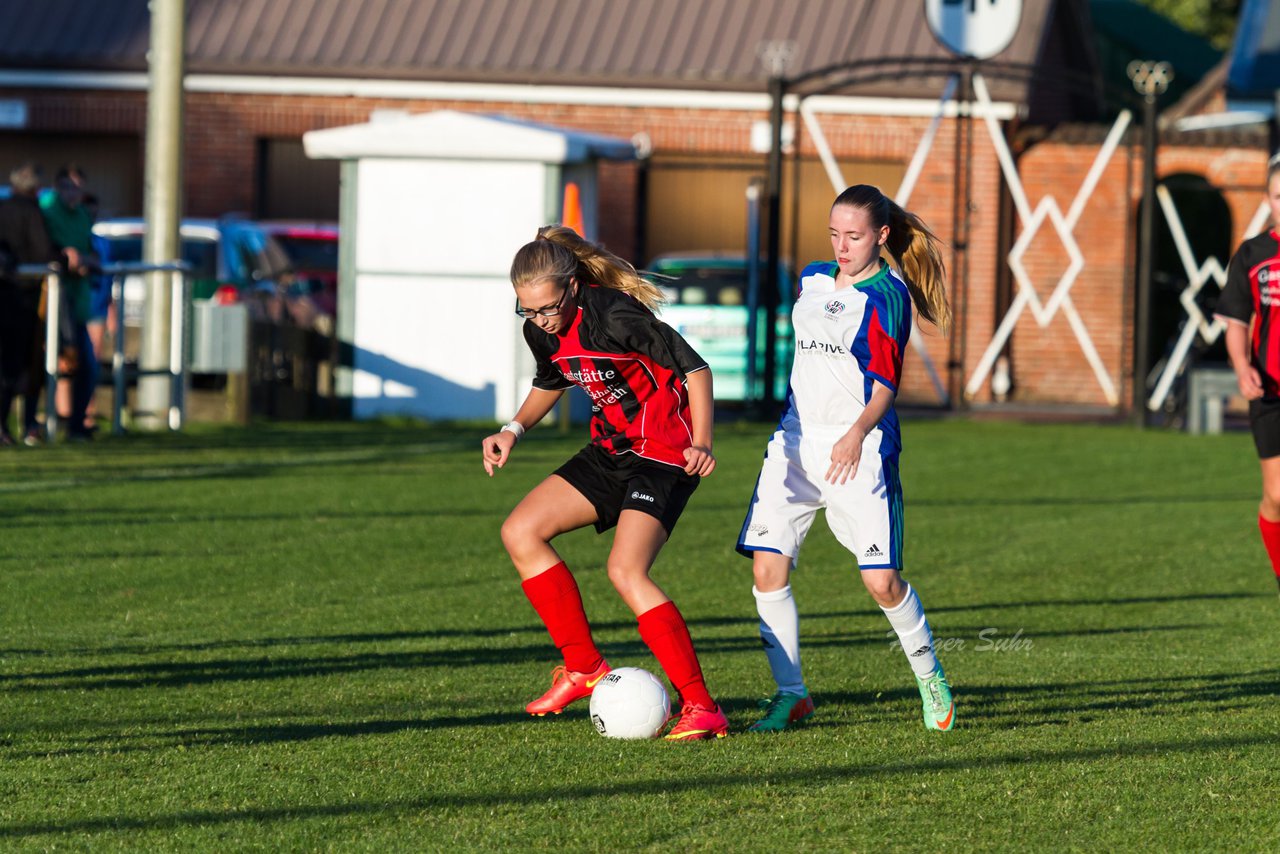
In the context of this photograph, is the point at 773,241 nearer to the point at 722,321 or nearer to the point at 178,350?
the point at 722,321

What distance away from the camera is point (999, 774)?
5344mm

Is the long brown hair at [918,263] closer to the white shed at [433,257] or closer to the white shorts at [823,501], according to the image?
the white shorts at [823,501]

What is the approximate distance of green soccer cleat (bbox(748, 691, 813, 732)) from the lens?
5.95m

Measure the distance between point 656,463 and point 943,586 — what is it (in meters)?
3.67

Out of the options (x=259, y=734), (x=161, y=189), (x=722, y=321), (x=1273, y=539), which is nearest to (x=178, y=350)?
(x=161, y=189)

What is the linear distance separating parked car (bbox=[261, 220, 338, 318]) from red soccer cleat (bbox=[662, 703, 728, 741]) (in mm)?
16486

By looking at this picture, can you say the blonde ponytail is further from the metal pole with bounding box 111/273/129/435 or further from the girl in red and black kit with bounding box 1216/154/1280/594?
the metal pole with bounding box 111/273/129/435

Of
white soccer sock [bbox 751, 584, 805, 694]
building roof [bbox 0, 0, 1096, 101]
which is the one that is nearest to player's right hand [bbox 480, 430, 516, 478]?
white soccer sock [bbox 751, 584, 805, 694]

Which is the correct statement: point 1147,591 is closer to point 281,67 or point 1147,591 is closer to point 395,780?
point 395,780

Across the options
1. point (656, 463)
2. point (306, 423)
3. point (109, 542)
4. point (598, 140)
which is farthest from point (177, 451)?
point (656, 463)

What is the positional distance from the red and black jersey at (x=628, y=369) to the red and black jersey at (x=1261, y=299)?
10.8 ft

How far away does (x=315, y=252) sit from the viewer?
23.2 metres

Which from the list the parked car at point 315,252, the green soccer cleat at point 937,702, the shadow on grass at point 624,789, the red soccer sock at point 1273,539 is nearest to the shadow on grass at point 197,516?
the red soccer sock at point 1273,539

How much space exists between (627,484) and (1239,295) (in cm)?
353
